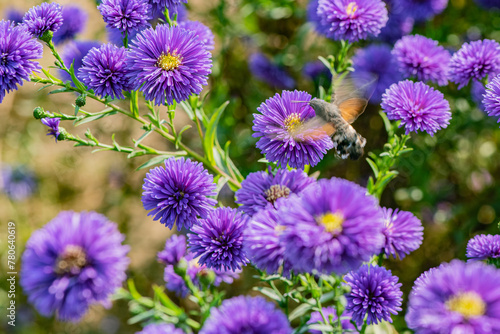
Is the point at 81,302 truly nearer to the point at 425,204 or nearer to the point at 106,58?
the point at 106,58

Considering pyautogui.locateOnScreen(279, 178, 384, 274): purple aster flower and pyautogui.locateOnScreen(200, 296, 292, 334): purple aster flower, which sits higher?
pyautogui.locateOnScreen(279, 178, 384, 274): purple aster flower

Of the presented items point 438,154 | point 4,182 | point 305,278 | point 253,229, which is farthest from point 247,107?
point 253,229

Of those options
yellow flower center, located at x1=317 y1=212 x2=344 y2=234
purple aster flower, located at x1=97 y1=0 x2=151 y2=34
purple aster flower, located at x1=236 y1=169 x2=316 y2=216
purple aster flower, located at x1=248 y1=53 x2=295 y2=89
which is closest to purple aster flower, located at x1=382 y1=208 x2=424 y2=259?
purple aster flower, located at x1=236 y1=169 x2=316 y2=216

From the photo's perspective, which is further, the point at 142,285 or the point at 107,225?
the point at 142,285

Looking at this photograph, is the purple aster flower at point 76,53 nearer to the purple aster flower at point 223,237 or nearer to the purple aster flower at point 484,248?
the purple aster flower at point 223,237

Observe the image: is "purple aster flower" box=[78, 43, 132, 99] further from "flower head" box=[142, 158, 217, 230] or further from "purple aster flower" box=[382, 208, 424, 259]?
"purple aster flower" box=[382, 208, 424, 259]

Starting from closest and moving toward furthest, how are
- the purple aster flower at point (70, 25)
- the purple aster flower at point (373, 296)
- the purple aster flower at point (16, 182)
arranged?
the purple aster flower at point (373, 296)
the purple aster flower at point (70, 25)
the purple aster flower at point (16, 182)

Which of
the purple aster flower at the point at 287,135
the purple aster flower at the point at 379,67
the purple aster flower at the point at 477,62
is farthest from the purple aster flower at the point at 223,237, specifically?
the purple aster flower at the point at 379,67
